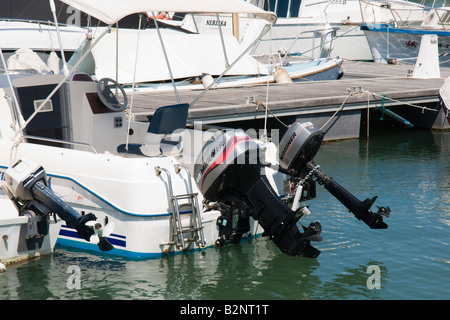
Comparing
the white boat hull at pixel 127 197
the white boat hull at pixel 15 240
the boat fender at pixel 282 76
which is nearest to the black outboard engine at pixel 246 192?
the white boat hull at pixel 127 197

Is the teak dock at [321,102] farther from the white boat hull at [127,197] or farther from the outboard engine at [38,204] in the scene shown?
the outboard engine at [38,204]

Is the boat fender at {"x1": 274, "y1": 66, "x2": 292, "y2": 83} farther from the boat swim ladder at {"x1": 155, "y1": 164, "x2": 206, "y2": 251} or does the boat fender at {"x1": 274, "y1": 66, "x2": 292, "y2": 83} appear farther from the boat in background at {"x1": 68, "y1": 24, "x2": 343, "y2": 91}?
the boat swim ladder at {"x1": 155, "y1": 164, "x2": 206, "y2": 251}

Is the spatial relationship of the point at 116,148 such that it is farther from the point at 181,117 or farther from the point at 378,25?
the point at 378,25

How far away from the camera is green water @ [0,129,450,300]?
18.7 ft

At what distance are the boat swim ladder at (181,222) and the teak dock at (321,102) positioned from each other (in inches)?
171

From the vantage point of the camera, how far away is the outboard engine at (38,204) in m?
5.89

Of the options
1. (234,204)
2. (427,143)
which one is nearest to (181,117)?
(234,204)

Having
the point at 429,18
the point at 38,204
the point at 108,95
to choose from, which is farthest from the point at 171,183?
the point at 429,18

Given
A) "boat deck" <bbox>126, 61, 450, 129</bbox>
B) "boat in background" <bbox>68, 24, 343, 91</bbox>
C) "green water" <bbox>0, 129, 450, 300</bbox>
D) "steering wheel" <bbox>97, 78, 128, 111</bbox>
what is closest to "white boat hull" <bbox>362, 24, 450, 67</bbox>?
"boat deck" <bbox>126, 61, 450, 129</bbox>

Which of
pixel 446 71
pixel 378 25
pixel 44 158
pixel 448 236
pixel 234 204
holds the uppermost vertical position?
pixel 378 25

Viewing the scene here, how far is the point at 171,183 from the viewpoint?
240 inches

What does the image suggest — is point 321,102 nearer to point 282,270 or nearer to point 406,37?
point 282,270

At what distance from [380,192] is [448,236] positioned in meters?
2.00

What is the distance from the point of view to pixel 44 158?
21.6 ft
